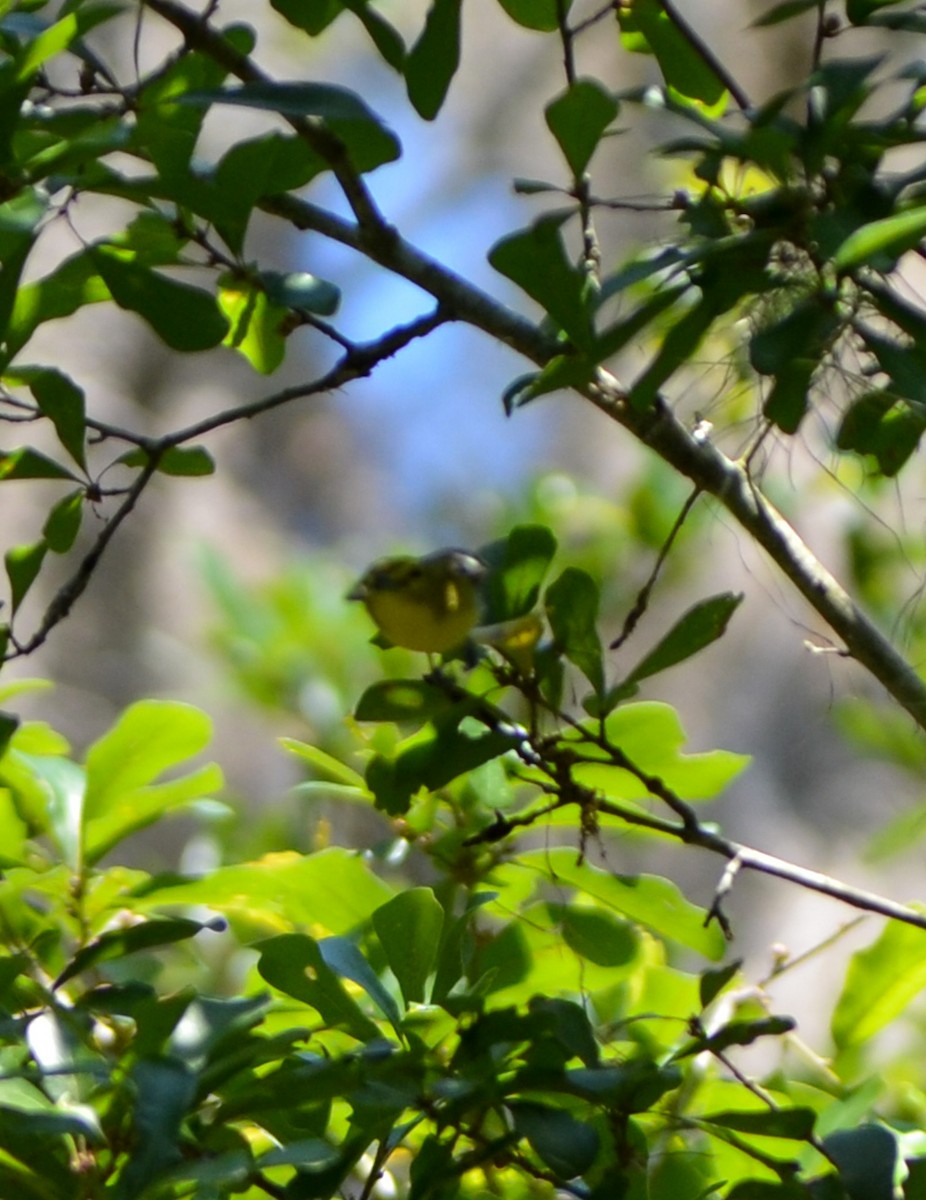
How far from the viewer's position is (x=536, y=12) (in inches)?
27.8

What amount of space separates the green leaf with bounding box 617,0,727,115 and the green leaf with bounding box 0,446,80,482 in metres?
0.37

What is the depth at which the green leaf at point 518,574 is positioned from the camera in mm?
651

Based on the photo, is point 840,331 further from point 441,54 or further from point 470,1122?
point 470,1122

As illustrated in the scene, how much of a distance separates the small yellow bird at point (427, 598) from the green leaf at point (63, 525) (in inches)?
6.5

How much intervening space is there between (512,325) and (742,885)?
8.93ft

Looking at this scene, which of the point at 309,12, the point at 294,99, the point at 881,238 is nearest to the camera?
the point at 881,238

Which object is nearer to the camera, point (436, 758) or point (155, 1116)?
point (155, 1116)

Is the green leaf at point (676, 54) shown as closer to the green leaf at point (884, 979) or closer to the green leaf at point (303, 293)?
the green leaf at point (303, 293)

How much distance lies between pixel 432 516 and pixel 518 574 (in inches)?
143

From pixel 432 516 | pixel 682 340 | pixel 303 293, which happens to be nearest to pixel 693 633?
pixel 682 340

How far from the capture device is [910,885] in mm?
3150

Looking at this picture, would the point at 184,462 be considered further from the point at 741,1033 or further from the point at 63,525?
the point at 741,1033

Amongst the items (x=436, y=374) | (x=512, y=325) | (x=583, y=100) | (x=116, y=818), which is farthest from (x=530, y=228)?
Answer: (x=436, y=374)

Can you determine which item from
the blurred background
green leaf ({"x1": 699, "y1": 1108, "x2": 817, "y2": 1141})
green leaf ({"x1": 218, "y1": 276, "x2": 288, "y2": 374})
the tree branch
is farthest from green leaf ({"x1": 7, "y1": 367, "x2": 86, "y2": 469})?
the blurred background
